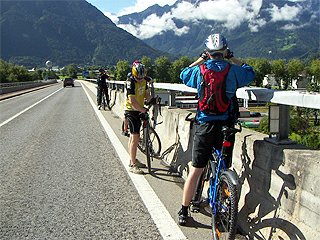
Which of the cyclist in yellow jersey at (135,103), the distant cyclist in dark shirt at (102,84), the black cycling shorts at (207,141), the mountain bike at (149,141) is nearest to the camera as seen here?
the black cycling shorts at (207,141)

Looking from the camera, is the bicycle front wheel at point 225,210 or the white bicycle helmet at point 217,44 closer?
the bicycle front wheel at point 225,210

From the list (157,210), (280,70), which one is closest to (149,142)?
(157,210)

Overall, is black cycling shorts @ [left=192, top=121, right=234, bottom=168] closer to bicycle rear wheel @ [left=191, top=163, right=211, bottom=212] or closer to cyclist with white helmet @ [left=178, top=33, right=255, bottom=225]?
cyclist with white helmet @ [left=178, top=33, right=255, bottom=225]

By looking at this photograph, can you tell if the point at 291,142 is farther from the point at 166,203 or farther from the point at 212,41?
the point at 166,203

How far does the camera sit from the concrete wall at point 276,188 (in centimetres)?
324

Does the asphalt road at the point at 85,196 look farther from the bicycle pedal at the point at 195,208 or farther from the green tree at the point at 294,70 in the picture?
the green tree at the point at 294,70

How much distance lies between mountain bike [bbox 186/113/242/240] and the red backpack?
10.0 inches

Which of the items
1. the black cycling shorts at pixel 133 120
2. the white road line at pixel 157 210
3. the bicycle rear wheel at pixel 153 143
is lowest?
the white road line at pixel 157 210

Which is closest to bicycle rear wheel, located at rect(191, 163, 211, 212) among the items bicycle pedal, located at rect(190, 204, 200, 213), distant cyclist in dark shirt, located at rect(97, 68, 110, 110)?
bicycle pedal, located at rect(190, 204, 200, 213)

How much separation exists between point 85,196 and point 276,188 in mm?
2838

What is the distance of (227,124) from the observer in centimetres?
421

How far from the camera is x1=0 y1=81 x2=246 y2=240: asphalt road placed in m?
4.36

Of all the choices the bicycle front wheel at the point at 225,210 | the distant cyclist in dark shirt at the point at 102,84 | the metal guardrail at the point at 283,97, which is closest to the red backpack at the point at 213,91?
the metal guardrail at the point at 283,97

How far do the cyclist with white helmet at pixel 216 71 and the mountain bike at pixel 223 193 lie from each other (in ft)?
0.43
